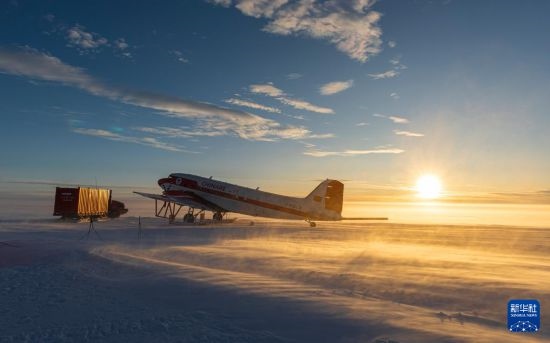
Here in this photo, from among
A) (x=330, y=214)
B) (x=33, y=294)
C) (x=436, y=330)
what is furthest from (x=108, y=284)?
(x=330, y=214)

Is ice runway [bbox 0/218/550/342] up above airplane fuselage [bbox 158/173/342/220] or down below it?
below

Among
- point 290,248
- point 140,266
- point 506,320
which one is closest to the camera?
point 506,320

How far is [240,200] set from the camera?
47.5 meters

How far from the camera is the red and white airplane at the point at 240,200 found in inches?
1745

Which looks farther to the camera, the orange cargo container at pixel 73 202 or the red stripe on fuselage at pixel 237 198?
the red stripe on fuselage at pixel 237 198

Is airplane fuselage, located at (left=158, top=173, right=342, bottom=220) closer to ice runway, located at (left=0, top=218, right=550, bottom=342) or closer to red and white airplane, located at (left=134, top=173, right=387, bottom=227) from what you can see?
red and white airplane, located at (left=134, top=173, right=387, bottom=227)

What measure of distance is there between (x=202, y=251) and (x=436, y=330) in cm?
1445

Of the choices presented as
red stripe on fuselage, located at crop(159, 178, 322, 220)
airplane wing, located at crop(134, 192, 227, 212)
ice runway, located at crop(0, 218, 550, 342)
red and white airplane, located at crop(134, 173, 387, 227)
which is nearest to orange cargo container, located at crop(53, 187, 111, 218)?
red and white airplane, located at crop(134, 173, 387, 227)

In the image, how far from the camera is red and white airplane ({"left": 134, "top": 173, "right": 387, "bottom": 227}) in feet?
145

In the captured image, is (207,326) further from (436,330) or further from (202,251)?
(202,251)

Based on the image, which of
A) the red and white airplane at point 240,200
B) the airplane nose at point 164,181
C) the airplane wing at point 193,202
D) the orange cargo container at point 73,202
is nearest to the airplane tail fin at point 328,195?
the red and white airplane at point 240,200

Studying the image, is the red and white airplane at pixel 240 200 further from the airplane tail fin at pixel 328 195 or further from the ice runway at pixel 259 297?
the ice runway at pixel 259 297

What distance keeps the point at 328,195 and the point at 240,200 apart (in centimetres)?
1130

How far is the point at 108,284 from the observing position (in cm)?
1154
